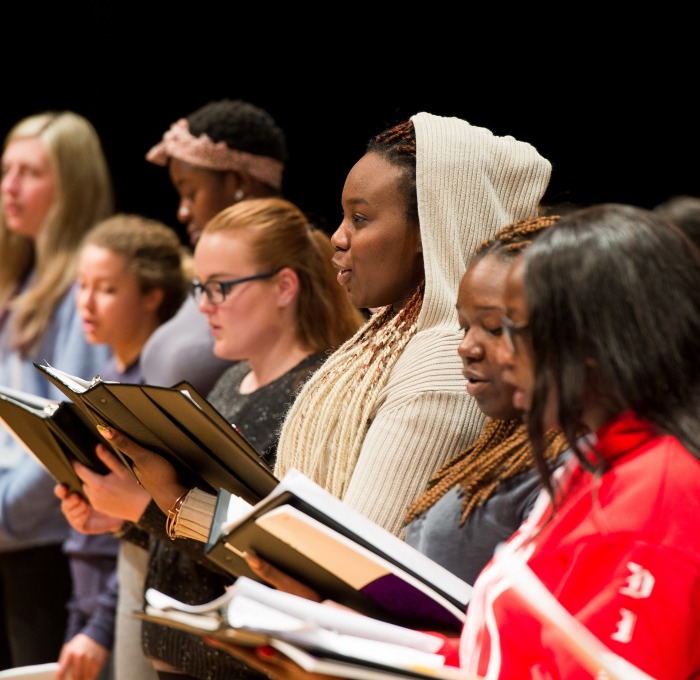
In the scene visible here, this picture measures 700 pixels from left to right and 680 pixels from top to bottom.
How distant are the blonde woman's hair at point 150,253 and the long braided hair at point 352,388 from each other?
129 centimetres

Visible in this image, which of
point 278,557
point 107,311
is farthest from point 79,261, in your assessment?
point 278,557

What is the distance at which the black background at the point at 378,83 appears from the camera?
2.44 meters

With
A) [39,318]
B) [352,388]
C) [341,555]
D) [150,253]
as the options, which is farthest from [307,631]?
[39,318]

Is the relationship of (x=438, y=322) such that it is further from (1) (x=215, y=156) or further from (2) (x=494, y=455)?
(1) (x=215, y=156)

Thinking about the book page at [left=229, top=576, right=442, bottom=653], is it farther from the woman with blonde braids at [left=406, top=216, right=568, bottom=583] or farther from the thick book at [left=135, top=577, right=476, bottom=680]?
the woman with blonde braids at [left=406, top=216, right=568, bottom=583]

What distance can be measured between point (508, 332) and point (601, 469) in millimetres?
175

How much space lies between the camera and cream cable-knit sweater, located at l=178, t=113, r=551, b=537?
161 cm

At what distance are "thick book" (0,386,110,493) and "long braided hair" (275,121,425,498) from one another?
380mm

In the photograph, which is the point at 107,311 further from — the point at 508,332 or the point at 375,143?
the point at 508,332

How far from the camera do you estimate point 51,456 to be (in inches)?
83.4

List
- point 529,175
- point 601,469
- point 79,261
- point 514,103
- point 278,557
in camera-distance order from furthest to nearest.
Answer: point 79,261 < point 514,103 < point 529,175 < point 278,557 < point 601,469

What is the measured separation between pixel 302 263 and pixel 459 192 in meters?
0.73

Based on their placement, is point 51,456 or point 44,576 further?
point 44,576

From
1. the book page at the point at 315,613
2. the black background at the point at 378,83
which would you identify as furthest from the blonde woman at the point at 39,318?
the book page at the point at 315,613
